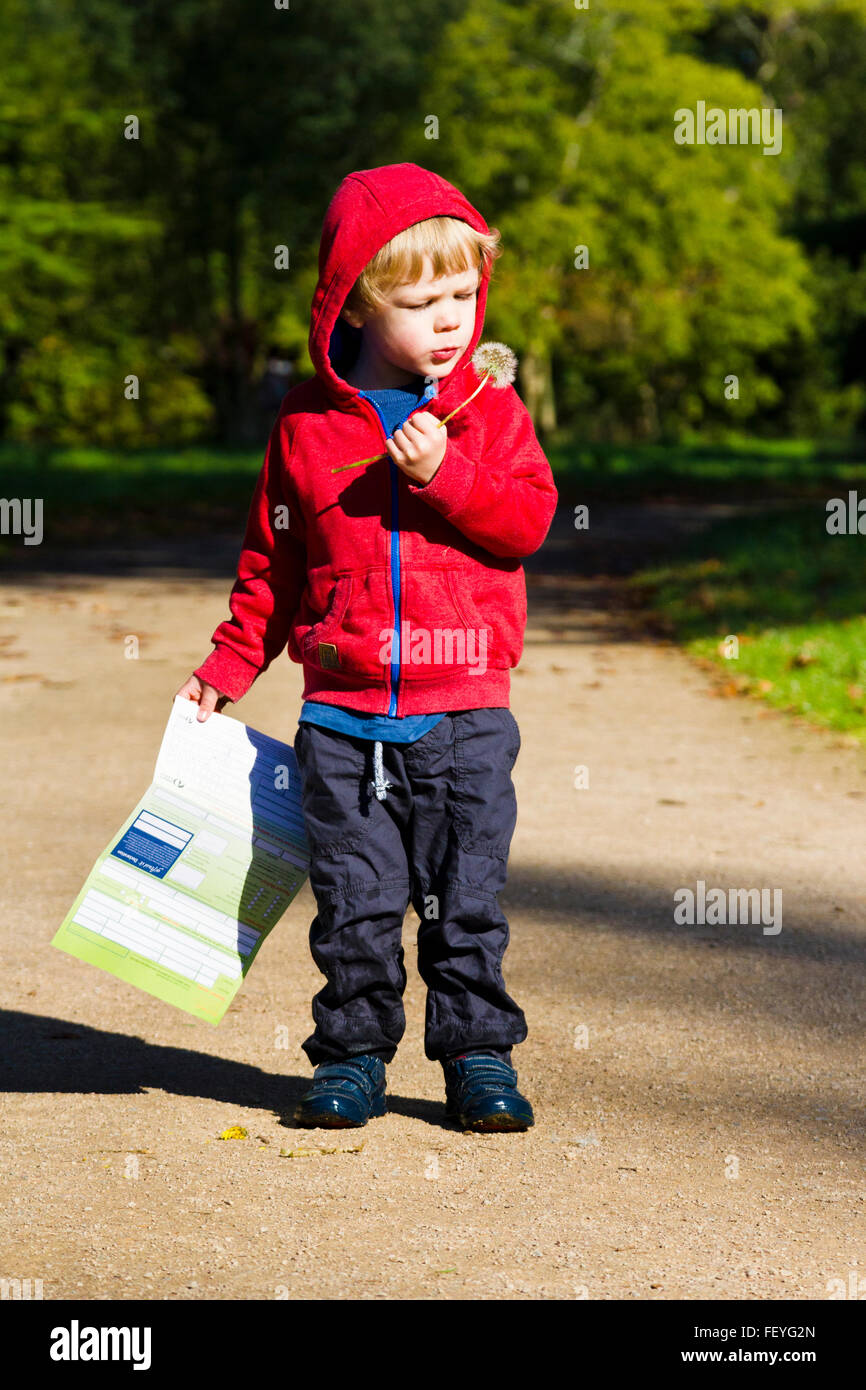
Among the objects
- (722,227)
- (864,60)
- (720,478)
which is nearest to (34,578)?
(720,478)

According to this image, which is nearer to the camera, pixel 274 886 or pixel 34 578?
pixel 274 886

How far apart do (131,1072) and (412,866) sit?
86 centimetres

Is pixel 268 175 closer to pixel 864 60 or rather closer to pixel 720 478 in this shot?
pixel 720 478

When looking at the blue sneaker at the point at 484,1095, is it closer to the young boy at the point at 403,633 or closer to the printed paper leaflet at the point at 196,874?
the young boy at the point at 403,633

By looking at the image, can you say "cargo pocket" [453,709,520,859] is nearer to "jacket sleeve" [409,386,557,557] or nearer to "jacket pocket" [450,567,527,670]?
"jacket pocket" [450,567,527,670]

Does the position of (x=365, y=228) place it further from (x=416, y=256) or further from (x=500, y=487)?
(x=500, y=487)

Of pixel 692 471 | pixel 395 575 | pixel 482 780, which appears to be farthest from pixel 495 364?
pixel 692 471

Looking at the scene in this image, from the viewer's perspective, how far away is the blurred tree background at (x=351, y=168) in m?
35.1

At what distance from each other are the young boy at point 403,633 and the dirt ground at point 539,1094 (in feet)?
0.74

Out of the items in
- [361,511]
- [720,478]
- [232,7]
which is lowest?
[720,478]

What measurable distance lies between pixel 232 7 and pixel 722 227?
11570 mm

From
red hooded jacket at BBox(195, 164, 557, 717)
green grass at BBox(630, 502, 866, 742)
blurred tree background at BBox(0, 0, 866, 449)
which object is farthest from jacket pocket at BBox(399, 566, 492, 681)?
blurred tree background at BBox(0, 0, 866, 449)

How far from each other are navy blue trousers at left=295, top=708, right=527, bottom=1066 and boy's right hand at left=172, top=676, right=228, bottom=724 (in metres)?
0.21

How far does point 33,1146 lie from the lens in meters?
3.13
